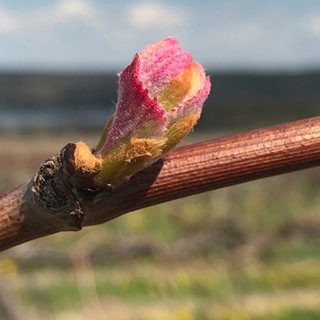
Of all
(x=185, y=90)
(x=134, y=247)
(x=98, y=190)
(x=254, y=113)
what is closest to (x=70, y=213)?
(x=98, y=190)

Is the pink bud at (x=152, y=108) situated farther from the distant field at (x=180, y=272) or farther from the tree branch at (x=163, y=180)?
the distant field at (x=180, y=272)

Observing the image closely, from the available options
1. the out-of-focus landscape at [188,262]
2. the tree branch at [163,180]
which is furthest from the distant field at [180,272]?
the tree branch at [163,180]

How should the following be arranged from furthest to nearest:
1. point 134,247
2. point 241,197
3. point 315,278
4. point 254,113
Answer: point 254,113 → point 241,197 → point 315,278 → point 134,247

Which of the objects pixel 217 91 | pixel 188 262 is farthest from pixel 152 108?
pixel 217 91

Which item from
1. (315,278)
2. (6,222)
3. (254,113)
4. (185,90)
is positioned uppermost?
(254,113)

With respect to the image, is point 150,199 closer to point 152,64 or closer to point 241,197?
point 152,64

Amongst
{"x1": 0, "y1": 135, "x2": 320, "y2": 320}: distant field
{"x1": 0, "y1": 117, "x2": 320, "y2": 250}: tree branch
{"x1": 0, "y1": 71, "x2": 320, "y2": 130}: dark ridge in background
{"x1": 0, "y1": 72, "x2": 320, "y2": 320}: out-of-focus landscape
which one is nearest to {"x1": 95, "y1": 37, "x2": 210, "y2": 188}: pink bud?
{"x1": 0, "y1": 117, "x2": 320, "y2": 250}: tree branch

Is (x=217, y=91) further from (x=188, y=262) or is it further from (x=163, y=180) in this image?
(x=163, y=180)
